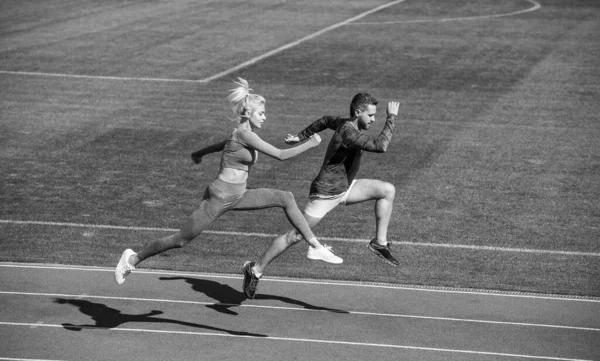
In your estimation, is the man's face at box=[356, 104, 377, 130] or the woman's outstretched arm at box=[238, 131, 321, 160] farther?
the man's face at box=[356, 104, 377, 130]

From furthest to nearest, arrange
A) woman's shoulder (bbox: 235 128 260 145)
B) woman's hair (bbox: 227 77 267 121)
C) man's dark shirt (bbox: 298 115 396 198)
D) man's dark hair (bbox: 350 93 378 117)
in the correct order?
man's dark shirt (bbox: 298 115 396 198), man's dark hair (bbox: 350 93 378 117), woman's hair (bbox: 227 77 267 121), woman's shoulder (bbox: 235 128 260 145)

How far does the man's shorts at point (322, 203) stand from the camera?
12969mm

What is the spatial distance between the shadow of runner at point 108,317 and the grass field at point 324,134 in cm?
185

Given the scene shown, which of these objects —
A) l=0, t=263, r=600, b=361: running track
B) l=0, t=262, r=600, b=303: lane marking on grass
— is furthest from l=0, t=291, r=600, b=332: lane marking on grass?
l=0, t=262, r=600, b=303: lane marking on grass

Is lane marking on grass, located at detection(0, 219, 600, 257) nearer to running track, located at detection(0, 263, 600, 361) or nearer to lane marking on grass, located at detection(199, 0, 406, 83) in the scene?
running track, located at detection(0, 263, 600, 361)

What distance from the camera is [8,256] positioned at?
15.7m

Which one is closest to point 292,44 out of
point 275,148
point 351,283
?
point 351,283

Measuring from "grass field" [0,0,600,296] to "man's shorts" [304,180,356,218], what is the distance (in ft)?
7.49

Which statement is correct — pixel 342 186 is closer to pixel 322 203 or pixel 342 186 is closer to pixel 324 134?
pixel 322 203

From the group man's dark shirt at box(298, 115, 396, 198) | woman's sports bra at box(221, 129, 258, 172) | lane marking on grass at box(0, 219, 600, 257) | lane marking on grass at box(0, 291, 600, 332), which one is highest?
woman's sports bra at box(221, 129, 258, 172)

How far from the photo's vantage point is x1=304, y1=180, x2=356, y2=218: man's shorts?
12969mm

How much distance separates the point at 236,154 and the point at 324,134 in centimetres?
1206

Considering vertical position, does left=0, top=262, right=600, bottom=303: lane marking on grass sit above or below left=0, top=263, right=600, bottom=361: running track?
below

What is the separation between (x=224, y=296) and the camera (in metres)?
14.1
